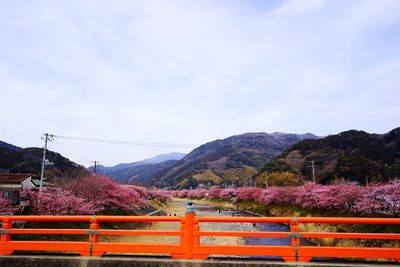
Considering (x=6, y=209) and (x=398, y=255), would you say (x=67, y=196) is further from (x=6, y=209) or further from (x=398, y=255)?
(x=398, y=255)

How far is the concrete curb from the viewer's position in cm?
665

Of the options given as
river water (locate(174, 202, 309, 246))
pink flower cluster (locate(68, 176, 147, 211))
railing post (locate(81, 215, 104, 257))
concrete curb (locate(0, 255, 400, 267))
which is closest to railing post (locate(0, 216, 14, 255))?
concrete curb (locate(0, 255, 400, 267))

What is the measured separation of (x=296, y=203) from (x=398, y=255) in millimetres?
42745

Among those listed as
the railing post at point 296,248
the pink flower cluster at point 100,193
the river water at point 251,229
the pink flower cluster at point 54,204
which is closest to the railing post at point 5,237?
the railing post at point 296,248

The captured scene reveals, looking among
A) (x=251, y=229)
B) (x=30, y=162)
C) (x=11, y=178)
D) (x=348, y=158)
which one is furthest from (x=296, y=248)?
(x=30, y=162)

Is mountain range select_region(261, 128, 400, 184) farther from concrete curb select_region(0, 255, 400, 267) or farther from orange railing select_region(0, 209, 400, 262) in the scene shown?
concrete curb select_region(0, 255, 400, 267)

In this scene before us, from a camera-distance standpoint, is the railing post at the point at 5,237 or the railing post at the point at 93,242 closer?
the railing post at the point at 93,242

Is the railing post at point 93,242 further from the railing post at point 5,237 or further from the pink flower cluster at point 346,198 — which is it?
the pink flower cluster at point 346,198

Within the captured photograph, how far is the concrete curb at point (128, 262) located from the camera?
6.65m

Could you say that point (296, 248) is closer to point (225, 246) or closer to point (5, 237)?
point (225, 246)

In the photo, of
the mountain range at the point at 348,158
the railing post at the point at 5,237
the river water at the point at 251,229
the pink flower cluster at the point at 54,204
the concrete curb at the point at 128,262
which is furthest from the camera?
the mountain range at the point at 348,158

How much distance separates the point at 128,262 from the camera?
704 cm

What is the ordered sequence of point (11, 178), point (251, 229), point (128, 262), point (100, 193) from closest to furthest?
point (128, 262)
point (100, 193)
point (251, 229)
point (11, 178)

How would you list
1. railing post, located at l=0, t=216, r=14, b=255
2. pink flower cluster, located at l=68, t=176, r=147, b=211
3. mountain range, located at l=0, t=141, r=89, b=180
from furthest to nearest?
mountain range, located at l=0, t=141, r=89, b=180 < pink flower cluster, located at l=68, t=176, r=147, b=211 < railing post, located at l=0, t=216, r=14, b=255
